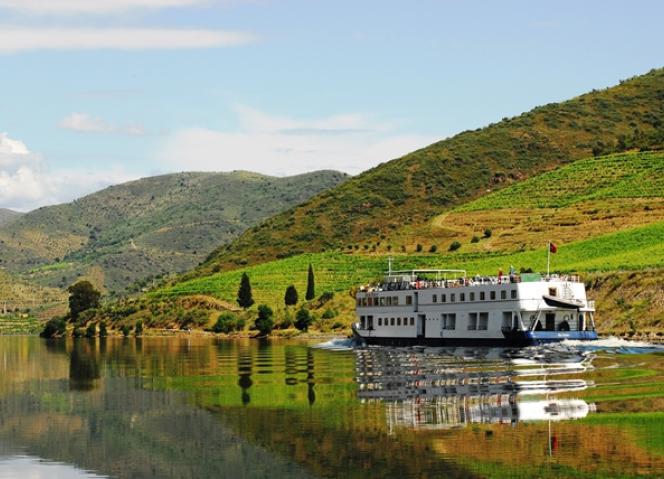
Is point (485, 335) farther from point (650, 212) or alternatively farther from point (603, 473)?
point (650, 212)

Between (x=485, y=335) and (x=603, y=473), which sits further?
(x=485, y=335)

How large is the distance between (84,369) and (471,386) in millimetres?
36100

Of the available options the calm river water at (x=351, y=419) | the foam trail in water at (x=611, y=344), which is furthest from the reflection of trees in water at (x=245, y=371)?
the foam trail in water at (x=611, y=344)

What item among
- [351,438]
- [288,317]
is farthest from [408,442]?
[288,317]

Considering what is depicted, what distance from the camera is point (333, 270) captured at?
542ft

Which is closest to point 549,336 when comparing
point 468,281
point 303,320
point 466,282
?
point 466,282

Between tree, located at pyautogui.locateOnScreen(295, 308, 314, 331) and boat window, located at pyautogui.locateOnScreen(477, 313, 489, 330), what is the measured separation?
146ft

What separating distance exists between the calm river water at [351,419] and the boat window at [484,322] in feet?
36.4

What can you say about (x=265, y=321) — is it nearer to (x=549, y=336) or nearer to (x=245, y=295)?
(x=245, y=295)

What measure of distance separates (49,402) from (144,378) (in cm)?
1308

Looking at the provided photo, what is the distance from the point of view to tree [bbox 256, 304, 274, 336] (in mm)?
135875

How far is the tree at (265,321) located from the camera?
5349 inches

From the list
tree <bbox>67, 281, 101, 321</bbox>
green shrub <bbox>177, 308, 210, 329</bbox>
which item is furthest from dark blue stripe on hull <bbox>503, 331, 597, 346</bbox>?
tree <bbox>67, 281, 101, 321</bbox>

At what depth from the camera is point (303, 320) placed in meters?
132
